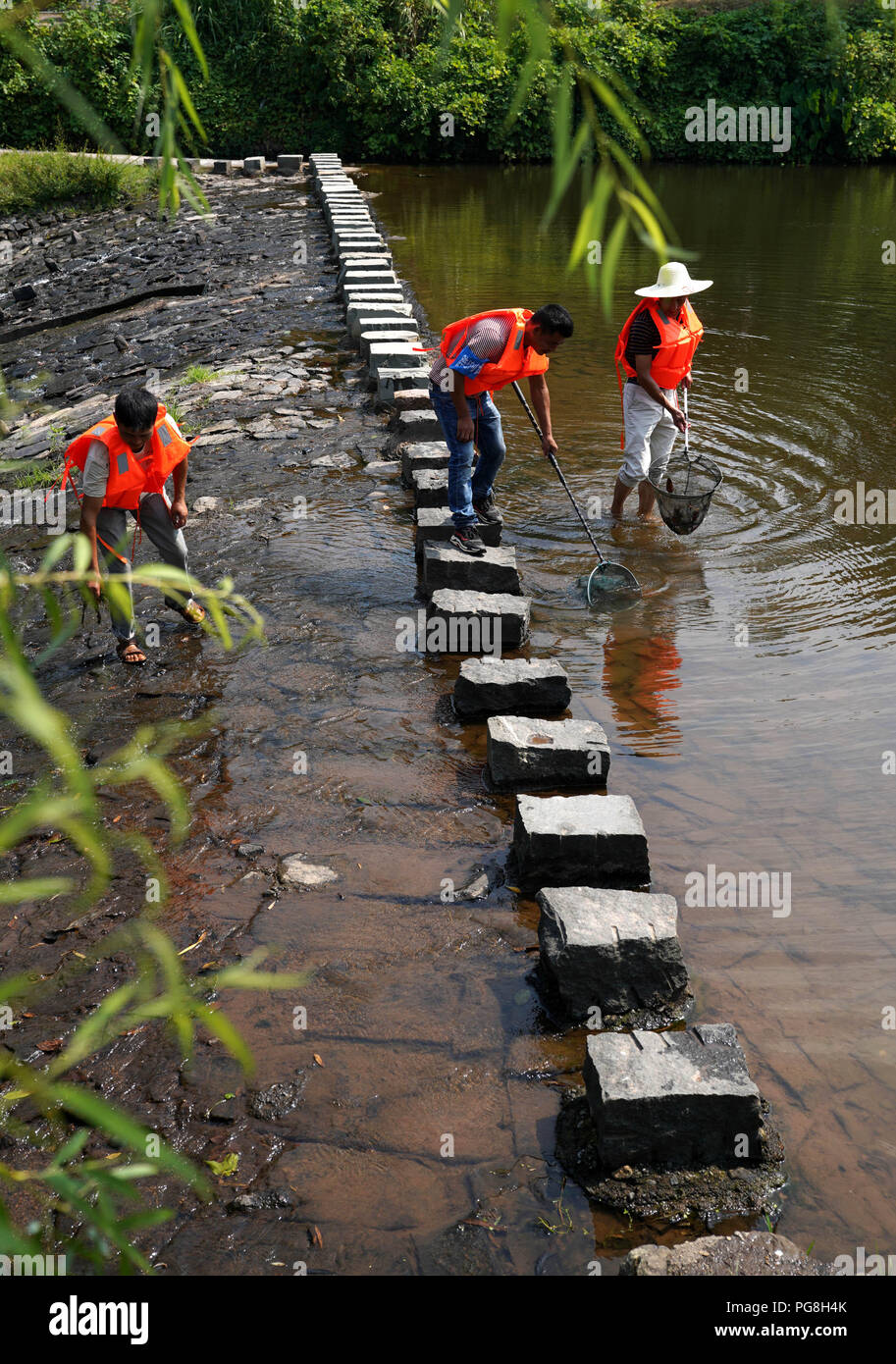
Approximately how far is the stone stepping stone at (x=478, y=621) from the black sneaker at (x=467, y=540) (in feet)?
2.17

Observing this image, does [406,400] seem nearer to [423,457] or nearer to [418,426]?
[418,426]

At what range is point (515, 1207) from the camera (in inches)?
121

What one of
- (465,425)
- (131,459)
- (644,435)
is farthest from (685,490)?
(131,459)

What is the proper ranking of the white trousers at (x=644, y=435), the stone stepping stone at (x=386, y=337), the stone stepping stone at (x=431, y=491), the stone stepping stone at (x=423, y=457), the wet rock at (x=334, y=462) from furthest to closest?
the stone stepping stone at (x=386, y=337), the wet rock at (x=334, y=462), the stone stepping stone at (x=423, y=457), the stone stepping stone at (x=431, y=491), the white trousers at (x=644, y=435)

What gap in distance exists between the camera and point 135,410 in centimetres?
536

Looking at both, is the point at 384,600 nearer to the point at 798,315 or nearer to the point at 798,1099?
the point at 798,1099

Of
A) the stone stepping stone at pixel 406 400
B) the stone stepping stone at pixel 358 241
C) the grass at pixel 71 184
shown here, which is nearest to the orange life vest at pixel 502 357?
the stone stepping stone at pixel 406 400

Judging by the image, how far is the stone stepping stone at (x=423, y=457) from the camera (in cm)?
825

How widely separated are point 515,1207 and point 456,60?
93.0ft

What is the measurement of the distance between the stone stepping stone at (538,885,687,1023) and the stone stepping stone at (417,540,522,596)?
3.04 meters

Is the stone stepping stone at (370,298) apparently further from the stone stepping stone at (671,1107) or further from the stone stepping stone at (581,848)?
the stone stepping stone at (671,1107)

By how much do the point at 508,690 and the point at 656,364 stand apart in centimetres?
286

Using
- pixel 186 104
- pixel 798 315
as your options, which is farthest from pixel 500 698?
pixel 798 315

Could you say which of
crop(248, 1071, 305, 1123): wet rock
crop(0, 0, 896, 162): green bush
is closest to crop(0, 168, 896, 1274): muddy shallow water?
crop(248, 1071, 305, 1123): wet rock
